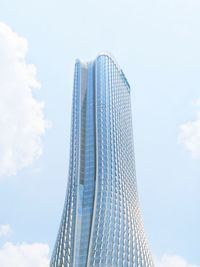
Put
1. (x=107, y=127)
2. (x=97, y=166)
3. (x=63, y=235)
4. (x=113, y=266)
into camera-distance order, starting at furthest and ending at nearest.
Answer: (x=107, y=127)
(x=97, y=166)
(x=63, y=235)
(x=113, y=266)

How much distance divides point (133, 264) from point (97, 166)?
19805mm

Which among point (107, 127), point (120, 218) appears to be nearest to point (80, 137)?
point (107, 127)

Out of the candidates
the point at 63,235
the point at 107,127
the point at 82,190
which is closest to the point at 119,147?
the point at 107,127

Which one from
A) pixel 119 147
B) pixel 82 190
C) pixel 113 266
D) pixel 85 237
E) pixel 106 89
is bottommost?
pixel 113 266

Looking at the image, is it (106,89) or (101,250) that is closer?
(101,250)

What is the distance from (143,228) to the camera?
88.1m

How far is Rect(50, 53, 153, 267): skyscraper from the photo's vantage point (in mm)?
79062

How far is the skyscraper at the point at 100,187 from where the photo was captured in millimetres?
79062

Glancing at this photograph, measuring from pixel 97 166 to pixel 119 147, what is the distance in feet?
33.7

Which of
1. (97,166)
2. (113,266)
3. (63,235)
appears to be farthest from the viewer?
(97,166)

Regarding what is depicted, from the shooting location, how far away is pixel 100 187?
85.5 metres

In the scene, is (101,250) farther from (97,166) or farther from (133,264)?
(97,166)

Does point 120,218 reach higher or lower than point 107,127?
lower

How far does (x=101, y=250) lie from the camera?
77750 mm
